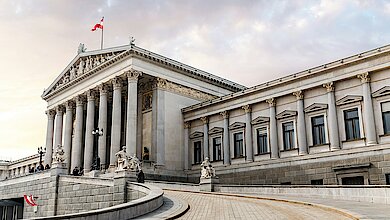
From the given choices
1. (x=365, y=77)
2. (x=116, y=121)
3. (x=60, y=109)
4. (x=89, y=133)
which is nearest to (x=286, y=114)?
(x=365, y=77)

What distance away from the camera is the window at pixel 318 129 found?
36406 millimetres

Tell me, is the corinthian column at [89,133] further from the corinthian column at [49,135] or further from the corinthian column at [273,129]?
the corinthian column at [273,129]

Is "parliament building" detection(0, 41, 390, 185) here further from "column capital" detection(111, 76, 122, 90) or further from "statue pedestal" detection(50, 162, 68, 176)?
"statue pedestal" detection(50, 162, 68, 176)

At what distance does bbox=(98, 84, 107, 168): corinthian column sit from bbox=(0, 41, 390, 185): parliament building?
12cm

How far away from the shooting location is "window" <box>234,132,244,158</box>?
4356cm

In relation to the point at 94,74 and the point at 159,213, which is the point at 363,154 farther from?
the point at 94,74

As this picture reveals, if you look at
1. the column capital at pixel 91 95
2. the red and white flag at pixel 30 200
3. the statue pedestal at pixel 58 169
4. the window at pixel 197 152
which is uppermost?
the column capital at pixel 91 95

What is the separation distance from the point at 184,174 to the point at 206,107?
7.91 meters

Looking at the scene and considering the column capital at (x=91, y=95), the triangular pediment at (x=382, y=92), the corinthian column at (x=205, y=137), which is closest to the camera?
the triangular pediment at (x=382, y=92)

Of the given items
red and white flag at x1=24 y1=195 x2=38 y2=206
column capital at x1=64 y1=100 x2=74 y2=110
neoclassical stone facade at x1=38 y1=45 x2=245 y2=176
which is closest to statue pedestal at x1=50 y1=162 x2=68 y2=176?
red and white flag at x1=24 y1=195 x2=38 y2=206

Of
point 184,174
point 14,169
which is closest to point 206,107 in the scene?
point 184,174

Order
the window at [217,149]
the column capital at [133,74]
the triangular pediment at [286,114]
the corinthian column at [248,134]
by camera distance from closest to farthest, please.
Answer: the triangular pediment at [286,114] < the corinthian column at [248,134] < the column capital at [133,74] < the window at [217,149]

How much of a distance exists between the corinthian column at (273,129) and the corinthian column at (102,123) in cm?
1845

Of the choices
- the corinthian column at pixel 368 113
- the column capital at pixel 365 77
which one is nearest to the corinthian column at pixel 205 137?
the corinthian column at pixel 368 113
